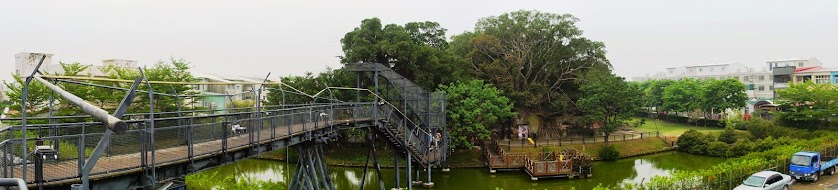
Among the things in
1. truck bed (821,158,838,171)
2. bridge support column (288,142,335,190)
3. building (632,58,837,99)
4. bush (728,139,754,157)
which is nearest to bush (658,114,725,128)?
building (632,58,837,99)

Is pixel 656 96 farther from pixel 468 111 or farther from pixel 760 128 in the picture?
pixel 468 111

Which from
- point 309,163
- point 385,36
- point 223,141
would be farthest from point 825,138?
point 223,141

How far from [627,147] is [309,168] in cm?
3110

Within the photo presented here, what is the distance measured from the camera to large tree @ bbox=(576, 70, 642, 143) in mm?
41438

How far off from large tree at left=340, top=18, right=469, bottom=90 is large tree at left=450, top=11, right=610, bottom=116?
24.8 ft

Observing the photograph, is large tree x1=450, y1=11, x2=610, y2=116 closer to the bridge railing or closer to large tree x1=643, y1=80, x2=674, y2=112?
the bridge railing

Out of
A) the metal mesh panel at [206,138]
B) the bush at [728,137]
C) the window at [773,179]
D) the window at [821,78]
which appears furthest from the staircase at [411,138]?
the window at [821,78]

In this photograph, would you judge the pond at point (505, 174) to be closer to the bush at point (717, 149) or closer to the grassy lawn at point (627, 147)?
the bush at point (717, 149)

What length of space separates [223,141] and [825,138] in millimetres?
38487

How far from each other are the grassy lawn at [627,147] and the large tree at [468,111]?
21.3 feet

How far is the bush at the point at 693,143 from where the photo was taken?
42.2 metres

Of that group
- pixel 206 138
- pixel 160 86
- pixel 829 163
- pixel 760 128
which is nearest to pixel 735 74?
pixel 760 128

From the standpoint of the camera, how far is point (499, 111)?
117 ft

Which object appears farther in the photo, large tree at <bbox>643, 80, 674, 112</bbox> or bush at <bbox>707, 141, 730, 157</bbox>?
large tree at <bbox>643, 80, 674, 112</bbox>
